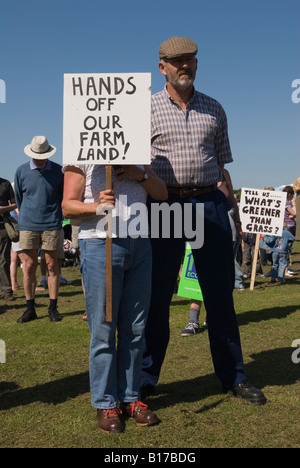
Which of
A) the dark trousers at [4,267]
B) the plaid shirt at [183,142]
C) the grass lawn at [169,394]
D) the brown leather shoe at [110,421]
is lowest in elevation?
the grass lawn at [169,394]

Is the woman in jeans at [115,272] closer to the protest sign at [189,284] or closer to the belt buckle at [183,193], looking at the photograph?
the belt buckle at [183,193]

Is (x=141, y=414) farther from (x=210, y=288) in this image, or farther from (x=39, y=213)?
(x=39, y=213)

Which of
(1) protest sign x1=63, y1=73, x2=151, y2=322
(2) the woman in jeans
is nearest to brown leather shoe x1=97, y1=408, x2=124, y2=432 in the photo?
(2) the woman in jeans

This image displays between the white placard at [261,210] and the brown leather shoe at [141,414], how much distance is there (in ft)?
27.6

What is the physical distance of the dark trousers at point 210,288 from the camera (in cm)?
430

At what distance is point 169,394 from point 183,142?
1.90m

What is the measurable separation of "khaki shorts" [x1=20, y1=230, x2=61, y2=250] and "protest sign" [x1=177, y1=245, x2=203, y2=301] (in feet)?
5.69

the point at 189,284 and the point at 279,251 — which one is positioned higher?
the point at 279,251

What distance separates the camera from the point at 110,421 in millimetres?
3645

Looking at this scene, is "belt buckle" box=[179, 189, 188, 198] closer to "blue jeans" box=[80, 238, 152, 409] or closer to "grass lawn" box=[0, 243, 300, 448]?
"blue jeans" box=[80, 238, 152, 409]

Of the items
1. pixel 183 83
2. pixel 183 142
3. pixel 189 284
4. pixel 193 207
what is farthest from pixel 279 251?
pixel 183 83

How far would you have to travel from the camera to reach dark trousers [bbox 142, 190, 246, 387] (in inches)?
169

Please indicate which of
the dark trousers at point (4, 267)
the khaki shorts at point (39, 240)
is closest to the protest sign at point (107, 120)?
the khaki shorts at point (39, 240)

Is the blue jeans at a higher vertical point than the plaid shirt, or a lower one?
lower
